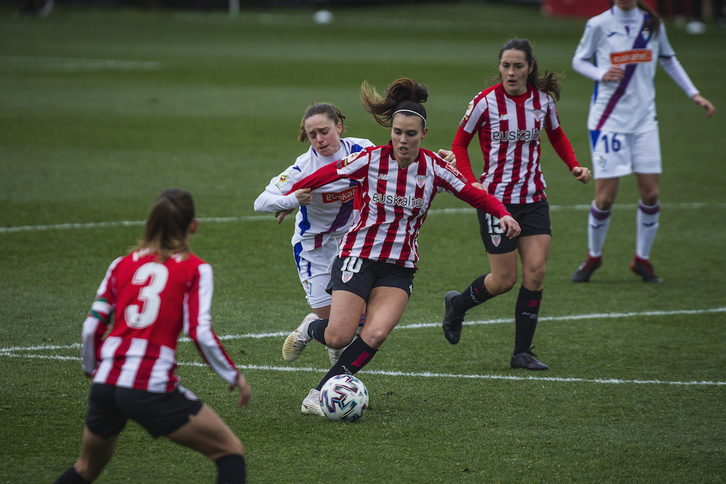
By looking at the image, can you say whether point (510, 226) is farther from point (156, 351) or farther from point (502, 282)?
point (156, 351)

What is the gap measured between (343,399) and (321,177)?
1271 mm

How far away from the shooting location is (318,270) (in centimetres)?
603

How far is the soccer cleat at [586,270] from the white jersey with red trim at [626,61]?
1206 millimetres

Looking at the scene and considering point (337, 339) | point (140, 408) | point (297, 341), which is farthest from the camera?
point (297, 341)

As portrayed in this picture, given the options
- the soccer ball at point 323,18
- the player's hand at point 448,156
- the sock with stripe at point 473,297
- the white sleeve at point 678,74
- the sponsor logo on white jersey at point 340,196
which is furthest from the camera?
the soccer ball at point 323,18

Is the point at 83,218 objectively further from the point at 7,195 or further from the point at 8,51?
the point at 8,51

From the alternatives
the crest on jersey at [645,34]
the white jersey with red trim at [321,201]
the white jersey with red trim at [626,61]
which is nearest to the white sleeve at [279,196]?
the white jersey with red trim at [321,201]

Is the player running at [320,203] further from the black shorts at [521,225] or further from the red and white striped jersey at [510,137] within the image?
the black shorts at [521,225]

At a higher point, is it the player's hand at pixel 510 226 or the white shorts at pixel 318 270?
the player's hand at pixel 510 226

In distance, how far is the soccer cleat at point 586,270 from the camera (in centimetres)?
836

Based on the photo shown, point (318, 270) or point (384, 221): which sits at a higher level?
point (384, 221)

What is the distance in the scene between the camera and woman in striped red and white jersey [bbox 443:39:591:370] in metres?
6.09

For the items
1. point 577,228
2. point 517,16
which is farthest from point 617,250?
point 517,16

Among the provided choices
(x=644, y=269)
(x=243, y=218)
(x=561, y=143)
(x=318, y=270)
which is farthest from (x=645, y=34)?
(x=243, y=218)
